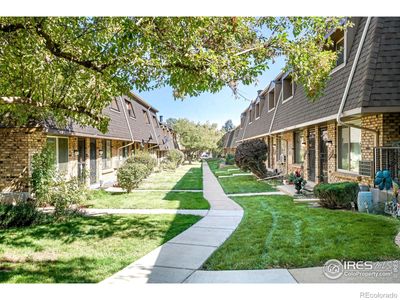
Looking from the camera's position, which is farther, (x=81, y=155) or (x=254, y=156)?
(x=254, y=156)

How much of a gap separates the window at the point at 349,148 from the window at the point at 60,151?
8.66 m

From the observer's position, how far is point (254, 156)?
601 inches

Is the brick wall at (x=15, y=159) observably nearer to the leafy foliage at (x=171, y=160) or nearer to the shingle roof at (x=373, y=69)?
the shingle roof at (x=373, y=69)

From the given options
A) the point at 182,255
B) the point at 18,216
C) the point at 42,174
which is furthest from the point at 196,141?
the point at 182,255

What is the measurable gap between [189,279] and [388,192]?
181 inches

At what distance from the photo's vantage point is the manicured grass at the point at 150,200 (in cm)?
921

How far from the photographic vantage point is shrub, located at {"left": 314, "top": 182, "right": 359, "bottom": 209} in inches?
285

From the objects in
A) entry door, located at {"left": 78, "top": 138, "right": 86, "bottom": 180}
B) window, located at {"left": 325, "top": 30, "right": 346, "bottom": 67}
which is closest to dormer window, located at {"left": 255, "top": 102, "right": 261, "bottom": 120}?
window, located at {"left": 325, "top": 30, "right": 346, "bottom": 67}

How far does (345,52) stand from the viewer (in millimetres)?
7918

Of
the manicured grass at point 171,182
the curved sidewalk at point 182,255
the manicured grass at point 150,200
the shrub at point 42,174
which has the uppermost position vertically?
the shrub at point 42,174

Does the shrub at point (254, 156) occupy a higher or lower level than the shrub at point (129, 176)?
higher

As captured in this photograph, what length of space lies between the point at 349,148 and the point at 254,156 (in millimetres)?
6950

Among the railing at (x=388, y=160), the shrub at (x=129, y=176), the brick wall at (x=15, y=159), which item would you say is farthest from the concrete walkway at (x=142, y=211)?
the railing at (x=388, y=160)

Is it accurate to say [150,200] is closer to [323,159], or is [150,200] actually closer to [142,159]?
[142,159]
